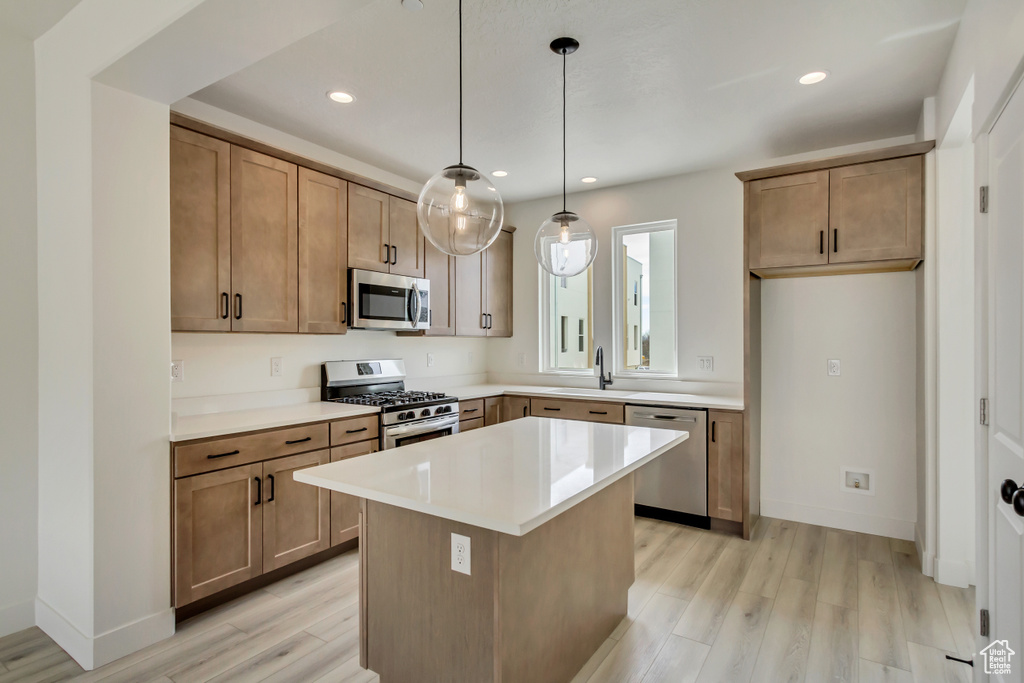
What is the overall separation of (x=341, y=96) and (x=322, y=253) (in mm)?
922

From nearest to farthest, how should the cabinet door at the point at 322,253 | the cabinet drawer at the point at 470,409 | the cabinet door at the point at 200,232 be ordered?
1. the cabinet door at the point at 200,232
2. the cabinet door at the point at 322,253
3. the cabinet drawer at the point at 470,409

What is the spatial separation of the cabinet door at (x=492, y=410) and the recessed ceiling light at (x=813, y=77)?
2.92 m

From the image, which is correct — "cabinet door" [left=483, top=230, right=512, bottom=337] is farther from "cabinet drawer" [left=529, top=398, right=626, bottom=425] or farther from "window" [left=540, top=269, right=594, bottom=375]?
"cabinet drawer" [left=529, top=398, right=626, bottom=425]

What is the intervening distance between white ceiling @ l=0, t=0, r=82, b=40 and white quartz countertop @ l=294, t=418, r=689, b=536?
2.17 metres

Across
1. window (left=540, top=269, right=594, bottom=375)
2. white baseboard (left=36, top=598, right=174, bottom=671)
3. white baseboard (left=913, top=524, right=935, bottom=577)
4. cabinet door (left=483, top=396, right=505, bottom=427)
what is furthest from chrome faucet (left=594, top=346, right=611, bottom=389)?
white baseboard (left=36, top=598, right=174, bottom=671)

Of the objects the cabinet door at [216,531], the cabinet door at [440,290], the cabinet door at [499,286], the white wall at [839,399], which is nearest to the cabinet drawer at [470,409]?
the cabinet door at [440,290]

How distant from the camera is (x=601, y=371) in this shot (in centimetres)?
447

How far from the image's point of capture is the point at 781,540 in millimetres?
3453

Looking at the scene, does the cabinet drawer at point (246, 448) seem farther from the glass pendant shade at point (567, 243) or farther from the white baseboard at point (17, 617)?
the glass pendant shade at point (567, 243)

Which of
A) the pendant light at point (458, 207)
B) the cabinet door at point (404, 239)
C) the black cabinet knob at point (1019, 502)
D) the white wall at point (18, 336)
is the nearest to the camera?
the black cabinet knob at point (1019, 502)

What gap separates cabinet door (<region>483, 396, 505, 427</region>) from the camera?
428cm

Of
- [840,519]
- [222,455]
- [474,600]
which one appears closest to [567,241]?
[474,600]

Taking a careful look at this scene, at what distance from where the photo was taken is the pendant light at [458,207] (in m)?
1.85

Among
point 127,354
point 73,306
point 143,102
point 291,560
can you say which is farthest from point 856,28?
point 291,560
